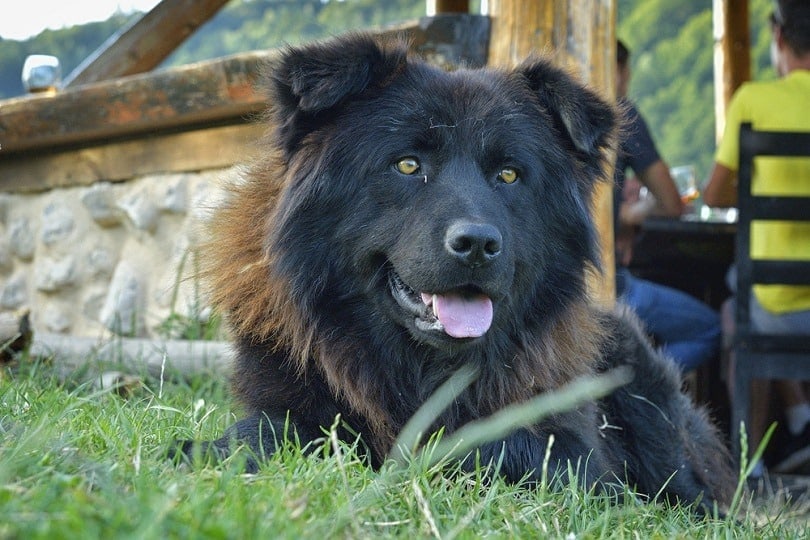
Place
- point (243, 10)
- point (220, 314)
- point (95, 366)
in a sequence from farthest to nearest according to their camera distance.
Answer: point (243, 10) → point (95, 366) → point (220, 314)

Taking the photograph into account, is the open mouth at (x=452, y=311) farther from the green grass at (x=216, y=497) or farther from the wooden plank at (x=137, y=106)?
the wooden plank at (x=137, y=106)

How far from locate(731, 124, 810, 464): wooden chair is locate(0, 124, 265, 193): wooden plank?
8.16 ft

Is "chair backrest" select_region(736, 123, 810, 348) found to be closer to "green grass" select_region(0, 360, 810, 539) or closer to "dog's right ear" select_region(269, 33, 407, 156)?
"green grass" select_region(0, 360, 810, 539)

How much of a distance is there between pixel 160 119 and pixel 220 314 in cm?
248

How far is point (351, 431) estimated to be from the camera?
2.81 m

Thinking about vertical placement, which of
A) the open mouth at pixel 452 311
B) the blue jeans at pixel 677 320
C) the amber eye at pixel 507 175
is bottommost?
the blue jeans at pixel 677 320

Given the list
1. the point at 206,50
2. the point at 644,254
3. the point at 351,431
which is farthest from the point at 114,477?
the point at 206,50

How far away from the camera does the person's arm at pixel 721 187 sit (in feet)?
17.9

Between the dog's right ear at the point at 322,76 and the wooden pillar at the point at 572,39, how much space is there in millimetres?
1354

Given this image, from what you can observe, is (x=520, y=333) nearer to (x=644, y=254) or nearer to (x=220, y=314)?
(x=220, y=314)

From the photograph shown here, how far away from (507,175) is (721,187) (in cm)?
283

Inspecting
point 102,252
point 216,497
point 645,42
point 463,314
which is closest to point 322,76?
point 463,314

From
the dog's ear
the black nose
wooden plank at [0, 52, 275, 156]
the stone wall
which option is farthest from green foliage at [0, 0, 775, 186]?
the black nose

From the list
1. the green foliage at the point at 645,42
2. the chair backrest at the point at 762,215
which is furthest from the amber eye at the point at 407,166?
the green foliage at the point at 645,42
